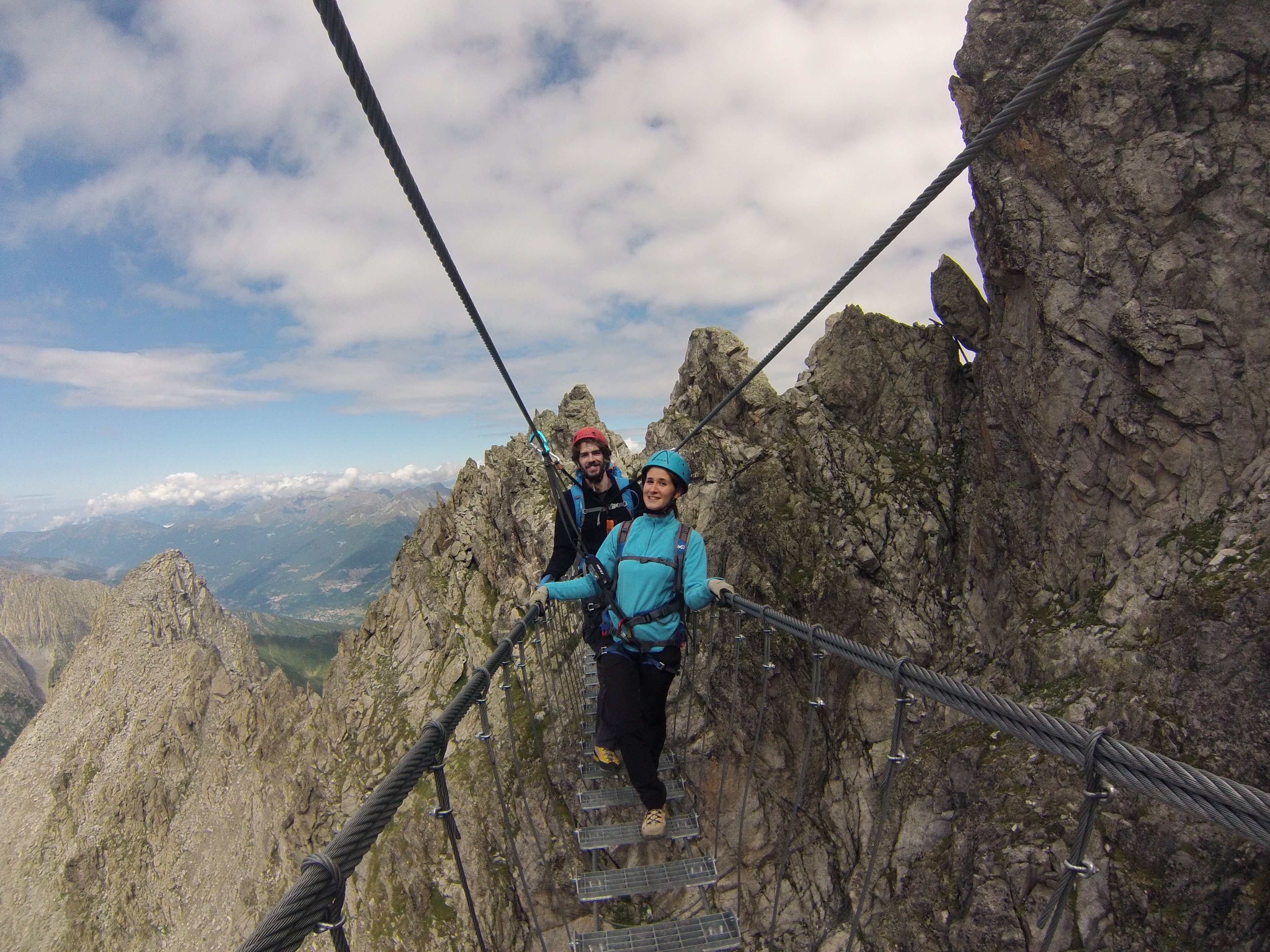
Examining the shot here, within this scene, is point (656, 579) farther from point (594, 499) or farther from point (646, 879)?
point (646, 879)

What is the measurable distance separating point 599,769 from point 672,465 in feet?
12.4

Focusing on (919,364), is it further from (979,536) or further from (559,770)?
(559,770)

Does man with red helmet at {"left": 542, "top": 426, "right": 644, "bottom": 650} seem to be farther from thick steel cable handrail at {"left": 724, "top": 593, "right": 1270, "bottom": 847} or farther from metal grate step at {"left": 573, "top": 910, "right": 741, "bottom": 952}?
thick steel cable handrail at {"left": 724, "top": 593, "right": 1270, "bottom": 847}

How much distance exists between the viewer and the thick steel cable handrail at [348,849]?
Result: 6.20 feet

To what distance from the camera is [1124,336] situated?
7715 millimetres

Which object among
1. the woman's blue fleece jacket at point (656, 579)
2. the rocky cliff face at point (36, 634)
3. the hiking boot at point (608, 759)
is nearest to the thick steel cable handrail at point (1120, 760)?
the woman's blue fleece jacket at point (656, 579)

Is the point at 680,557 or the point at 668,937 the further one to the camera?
the point at 680,557

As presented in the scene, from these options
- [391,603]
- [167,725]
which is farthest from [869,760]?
[167,725]

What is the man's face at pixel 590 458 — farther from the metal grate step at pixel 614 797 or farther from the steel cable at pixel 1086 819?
the steel cable at pixel 1086 819

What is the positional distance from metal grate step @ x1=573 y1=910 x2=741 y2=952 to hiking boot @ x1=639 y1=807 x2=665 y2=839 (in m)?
0.63

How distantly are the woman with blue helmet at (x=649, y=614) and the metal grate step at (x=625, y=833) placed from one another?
24 cm

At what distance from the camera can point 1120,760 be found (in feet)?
7.13

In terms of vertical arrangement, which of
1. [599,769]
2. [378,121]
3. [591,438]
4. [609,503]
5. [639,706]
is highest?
[378,121]

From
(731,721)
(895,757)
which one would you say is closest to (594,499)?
(731,721)
